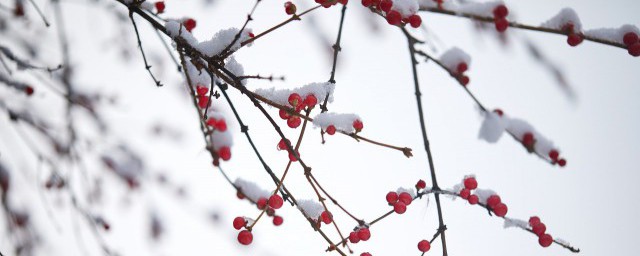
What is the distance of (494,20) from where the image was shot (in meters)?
1.25

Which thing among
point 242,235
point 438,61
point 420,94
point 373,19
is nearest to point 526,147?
point 438,61

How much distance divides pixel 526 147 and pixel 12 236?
9.16 ft

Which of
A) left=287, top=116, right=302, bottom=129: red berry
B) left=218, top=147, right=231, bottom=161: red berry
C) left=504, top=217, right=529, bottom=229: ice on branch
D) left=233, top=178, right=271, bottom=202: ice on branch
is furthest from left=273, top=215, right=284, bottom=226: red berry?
left=504, top=217, right=529, bottom=229: ice on branch

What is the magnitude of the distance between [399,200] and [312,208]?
43 cm

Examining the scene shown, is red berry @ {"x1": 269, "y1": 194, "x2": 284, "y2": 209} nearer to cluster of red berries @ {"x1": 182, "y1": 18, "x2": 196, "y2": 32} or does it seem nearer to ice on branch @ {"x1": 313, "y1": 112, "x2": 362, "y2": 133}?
ice on branch @ {"x1": 313, "y1": 112, "x2": 362, "y2": 133}

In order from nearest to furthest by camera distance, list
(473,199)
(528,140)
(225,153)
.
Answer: (225,153), (528,140), (473,199)

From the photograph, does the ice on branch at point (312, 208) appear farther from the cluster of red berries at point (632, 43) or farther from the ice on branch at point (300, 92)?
the cluster of red berries at point (632, 43)

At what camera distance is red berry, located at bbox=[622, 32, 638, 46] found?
1.34 m

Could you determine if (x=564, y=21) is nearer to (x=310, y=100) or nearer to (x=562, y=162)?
(x=562, y=162)

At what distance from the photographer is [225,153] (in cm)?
105

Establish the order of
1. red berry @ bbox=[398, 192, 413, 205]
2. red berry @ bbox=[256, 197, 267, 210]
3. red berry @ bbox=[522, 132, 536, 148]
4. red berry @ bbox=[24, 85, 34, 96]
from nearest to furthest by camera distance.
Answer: red berry @ bbox=[522, 132, 536, 148] → red berry @ bbox=[256, 197, 267, 210] → red berry @ bbox=[398, 192, 413, 205] → red berry @ bbox=[24, 85, 34, 96]

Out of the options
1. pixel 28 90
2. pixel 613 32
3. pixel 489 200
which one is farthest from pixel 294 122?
pixel 28 90

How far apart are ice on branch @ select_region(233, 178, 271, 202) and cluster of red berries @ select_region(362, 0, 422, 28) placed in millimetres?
788

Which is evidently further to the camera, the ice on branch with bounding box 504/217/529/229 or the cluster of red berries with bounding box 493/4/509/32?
the ice on branch with bounding box 504/217/529/229
